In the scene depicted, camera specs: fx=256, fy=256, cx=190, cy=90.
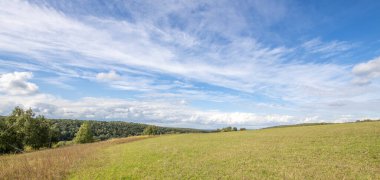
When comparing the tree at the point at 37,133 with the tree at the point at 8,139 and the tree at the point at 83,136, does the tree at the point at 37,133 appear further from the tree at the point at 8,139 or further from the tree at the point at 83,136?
the tree at the point at 83,136

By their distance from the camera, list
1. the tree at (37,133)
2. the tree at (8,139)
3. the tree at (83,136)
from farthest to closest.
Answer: the tree at (83,136) → the tree at (37,133) → the tree at (8,139)

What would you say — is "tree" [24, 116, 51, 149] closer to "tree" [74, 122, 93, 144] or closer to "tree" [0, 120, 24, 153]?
"tree" [0, 120, 24, 153]

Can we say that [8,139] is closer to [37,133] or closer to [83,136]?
[37,133]

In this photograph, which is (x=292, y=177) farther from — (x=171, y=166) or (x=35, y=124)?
(x=35, y=124)

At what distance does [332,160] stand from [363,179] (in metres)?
5.43

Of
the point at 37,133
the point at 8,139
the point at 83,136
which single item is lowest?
the point at 8,139

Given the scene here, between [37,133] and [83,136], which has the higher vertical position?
[37,133]

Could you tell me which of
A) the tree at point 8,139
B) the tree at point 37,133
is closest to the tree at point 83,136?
the tree at point 37,133

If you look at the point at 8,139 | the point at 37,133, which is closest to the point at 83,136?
the point at 37,133

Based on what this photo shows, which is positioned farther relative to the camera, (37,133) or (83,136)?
(83,136)

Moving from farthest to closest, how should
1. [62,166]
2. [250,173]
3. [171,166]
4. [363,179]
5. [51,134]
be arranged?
[51,134]
[62,166]
[171,166]
[250,173]
[363,179]

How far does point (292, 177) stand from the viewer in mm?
13492

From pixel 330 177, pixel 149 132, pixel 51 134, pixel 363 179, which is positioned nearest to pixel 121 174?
pixel 330 177

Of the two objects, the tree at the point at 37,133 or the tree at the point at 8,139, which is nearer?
the tree at the point at 8,139
